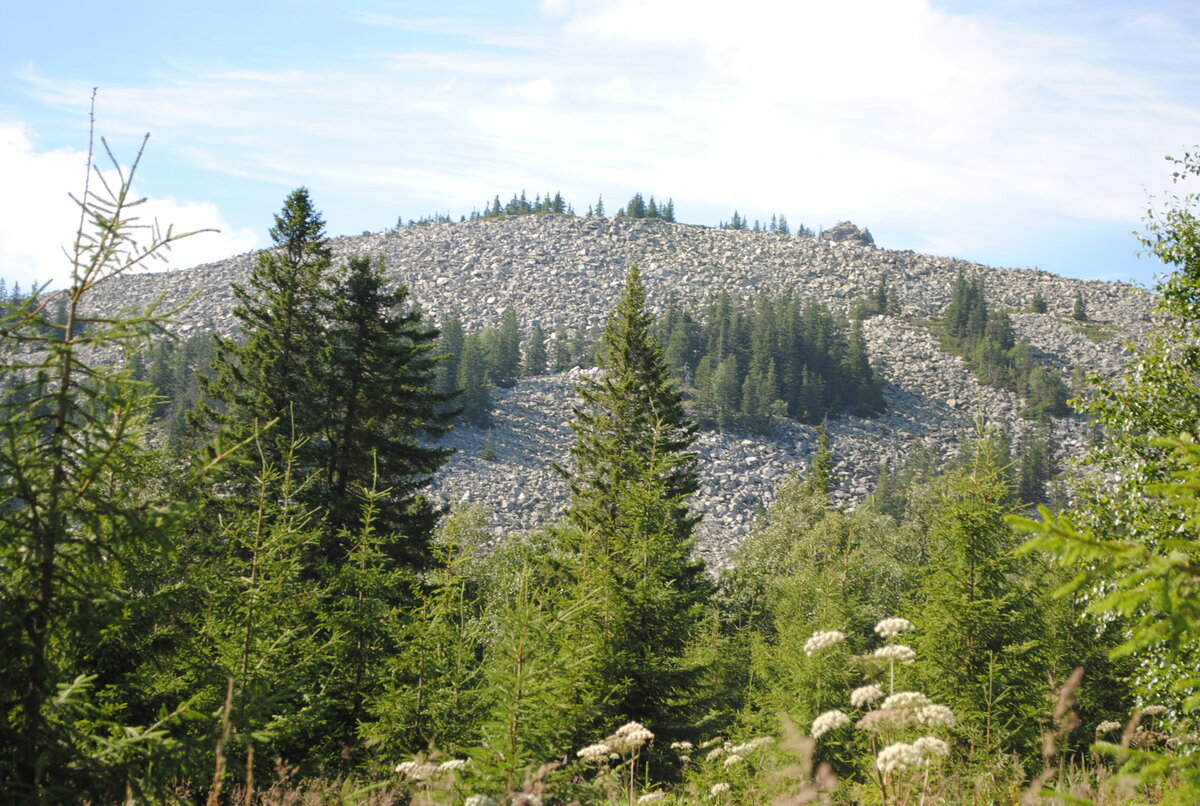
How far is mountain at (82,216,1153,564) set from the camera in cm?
9312

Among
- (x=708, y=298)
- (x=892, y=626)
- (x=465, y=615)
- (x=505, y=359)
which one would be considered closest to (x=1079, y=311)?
(x=708, y=298)

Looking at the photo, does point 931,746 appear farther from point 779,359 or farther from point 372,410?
point 779,359

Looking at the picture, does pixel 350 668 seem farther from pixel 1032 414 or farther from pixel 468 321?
pixel 468 321

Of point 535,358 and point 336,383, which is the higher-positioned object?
point 535,358

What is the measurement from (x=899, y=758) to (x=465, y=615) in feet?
27.1

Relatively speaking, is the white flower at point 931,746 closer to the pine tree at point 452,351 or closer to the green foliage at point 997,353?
the pine tree at point 452,351

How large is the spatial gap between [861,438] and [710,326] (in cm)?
3241

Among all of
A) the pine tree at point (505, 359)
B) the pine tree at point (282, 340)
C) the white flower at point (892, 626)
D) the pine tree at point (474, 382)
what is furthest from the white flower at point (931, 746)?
the pine tree at point (505, 359)

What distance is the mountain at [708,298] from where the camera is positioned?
9312cm

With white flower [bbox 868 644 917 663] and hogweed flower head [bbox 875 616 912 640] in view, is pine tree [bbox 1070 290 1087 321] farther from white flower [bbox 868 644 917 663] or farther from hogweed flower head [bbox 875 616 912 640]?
white flower [bbox 868 644 917 663]

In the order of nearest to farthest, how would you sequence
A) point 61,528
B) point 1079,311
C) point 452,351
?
1. point 61,528
2. point 452,351
3. point 1079,311

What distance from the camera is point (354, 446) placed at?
18875 millimetres

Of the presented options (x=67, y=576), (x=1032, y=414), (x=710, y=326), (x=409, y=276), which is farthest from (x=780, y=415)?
(x=67, y=576)

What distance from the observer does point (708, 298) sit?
16638 cm
